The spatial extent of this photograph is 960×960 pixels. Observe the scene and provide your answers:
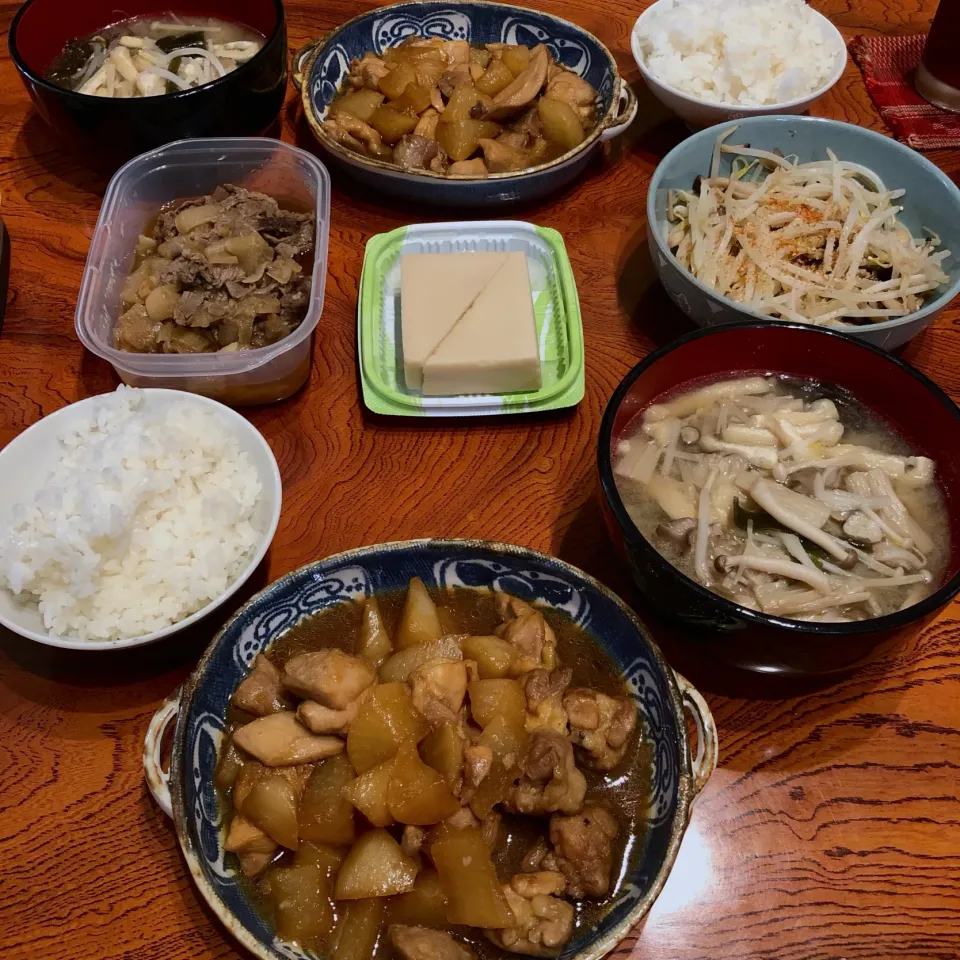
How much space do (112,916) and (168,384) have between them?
1.10 metres

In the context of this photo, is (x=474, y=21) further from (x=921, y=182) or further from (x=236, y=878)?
(x=236, y=878)

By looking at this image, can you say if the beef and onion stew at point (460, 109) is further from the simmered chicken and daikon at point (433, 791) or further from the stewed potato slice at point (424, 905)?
the stewed potato slice at point (424, 905)

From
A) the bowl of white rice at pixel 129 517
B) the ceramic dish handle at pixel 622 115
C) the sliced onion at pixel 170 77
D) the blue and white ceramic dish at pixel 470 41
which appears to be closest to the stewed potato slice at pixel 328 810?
the bowl of white rice at pixel 129 517

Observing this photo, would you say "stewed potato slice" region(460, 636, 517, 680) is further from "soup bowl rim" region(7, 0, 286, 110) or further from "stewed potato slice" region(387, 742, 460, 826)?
"soup bowl rim" region(7, 0, 286, 110)

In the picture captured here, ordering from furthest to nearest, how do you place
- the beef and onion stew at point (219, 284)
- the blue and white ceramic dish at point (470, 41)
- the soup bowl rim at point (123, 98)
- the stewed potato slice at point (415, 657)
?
the blue and white ceramic dish at point (470, 41)
the soup bowl rim at point (123, 98)
the beef and onion stew at point (219, 284)
the stewed potato slice at point (415, 657)

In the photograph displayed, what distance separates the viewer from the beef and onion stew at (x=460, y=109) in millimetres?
2256

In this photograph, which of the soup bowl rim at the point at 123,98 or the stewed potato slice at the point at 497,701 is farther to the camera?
the soup bowl rim at the point at 123,98

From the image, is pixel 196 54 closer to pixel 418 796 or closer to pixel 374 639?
pixel 374 639

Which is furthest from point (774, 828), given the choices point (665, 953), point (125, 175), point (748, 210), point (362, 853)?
point (125, 175)

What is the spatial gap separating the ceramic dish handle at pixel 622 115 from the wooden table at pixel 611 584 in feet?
1.30

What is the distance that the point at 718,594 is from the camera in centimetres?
133

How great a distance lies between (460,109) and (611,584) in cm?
150

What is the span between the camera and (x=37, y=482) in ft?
5.37

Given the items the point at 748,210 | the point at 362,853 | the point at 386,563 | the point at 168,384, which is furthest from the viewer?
the point at 748,210
